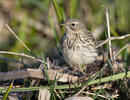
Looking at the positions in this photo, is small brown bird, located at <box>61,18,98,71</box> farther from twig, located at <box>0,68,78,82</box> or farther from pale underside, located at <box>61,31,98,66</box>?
twig, located at <box>0,68,78,82</box>

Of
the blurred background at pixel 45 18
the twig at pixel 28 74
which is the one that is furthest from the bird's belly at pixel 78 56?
the blurred background at pixel 45 18

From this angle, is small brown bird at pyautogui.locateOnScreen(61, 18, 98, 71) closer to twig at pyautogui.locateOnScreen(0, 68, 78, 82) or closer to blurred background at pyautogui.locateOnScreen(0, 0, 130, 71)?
twig at pyautogui.locateOnScreen(0, 68, 78, 82)

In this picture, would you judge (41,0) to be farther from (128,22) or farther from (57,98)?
(57,98)

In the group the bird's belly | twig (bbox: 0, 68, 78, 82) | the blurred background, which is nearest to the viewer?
twig (bbox: 0, 68, 78, 82)

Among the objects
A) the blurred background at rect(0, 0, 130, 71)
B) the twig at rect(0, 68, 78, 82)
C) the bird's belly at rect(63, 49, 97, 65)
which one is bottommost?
the twig at rect(0, 68, 78, 82)

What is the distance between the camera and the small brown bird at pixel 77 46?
448 cm

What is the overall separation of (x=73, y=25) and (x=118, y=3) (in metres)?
3.03

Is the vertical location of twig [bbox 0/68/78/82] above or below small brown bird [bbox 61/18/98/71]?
below

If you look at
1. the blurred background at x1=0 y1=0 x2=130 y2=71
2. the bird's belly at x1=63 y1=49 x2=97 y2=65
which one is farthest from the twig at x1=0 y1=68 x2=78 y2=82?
the blurred background at x1=0 y1=0 x2=130 y2=71

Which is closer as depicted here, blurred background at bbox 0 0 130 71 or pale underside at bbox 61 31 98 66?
pale underside at bbox 61 31 98 66

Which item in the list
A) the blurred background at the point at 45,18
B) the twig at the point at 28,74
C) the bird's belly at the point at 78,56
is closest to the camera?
the twig at the point at 28,74

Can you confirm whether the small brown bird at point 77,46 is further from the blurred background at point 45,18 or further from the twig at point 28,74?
the blurred background at point 45,18

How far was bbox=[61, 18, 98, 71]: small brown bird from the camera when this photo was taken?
4.48 metres

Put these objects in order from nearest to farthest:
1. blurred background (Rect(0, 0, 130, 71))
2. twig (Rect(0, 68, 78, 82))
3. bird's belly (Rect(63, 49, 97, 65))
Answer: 1. twig (Rect(0, 68, 78, 82))
2. bird's belly (Rect(63, 49, 97, 65))
3. blurred background (Rect(0, 0, 130, 71))
